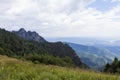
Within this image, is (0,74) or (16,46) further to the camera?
(16,46)

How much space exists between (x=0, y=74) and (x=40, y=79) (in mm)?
1468

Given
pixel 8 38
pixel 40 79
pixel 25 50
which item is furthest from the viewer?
pixel 8 38

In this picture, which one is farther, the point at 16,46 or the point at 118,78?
the point at 16,46

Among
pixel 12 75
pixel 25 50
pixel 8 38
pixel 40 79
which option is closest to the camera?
pixel 40 79

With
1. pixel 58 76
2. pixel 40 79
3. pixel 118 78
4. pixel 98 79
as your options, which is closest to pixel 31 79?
pixel 40 79

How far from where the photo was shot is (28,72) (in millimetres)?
11773

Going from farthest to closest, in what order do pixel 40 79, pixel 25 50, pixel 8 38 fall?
pixel 8 38 → pixel 25 50 → pixel 40 79

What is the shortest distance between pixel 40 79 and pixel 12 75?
121cm

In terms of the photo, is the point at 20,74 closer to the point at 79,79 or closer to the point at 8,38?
the point at 79,79

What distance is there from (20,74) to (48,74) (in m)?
0.97

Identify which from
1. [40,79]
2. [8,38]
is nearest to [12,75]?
[40,79]

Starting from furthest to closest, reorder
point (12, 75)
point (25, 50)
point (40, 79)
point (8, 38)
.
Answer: point (8, 38)
point (25, 50)
point (12, 75)
point (40, 79)

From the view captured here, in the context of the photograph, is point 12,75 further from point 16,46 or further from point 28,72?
point 16,46

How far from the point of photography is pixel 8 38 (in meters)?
184
